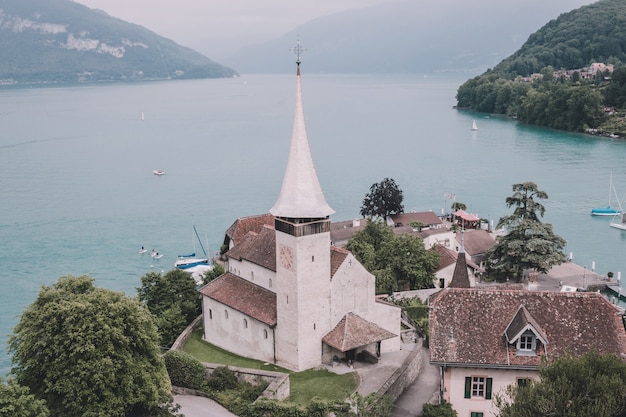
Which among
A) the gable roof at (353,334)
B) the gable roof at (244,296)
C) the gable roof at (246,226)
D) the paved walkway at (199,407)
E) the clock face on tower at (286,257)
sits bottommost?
the paved walkway at (199,407)

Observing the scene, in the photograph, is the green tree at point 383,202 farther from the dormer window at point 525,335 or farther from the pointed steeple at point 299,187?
the dormer window at point 525,335

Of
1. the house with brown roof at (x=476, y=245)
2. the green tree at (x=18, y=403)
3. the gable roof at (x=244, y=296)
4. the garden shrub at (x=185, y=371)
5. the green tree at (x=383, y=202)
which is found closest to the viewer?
the green tree at (x=18, y=403)

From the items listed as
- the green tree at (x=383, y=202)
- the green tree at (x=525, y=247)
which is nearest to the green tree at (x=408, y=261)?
the green tree at (x=525, y=247)

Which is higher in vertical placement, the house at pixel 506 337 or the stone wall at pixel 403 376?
the house at pixel 506 337

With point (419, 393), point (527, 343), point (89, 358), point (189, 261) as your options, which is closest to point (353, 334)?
point (419, 393)

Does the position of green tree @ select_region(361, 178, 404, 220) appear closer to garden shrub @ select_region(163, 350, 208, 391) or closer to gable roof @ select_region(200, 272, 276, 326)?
gable roof @ select_region(200, 272, 276, 326)

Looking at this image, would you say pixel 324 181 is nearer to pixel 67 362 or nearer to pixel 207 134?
pixel 207 134
